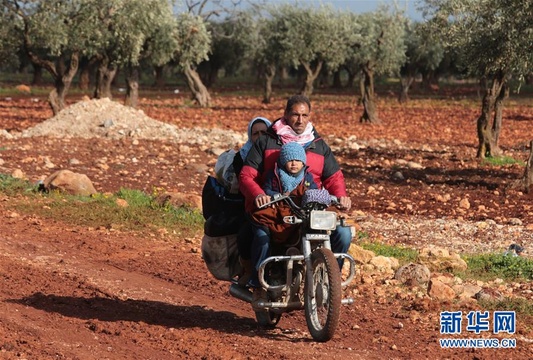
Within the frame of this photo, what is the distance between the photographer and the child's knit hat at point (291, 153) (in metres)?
7.38

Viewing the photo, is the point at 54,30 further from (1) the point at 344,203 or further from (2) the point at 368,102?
(1) the point at 344,203

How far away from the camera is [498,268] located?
36.1 ft

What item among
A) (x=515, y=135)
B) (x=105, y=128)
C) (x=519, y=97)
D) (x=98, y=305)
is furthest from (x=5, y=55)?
(x=519, y=97)

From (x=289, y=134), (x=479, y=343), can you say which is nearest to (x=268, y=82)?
(x=289, y=134)

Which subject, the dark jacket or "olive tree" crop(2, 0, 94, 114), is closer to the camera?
the dark jacket

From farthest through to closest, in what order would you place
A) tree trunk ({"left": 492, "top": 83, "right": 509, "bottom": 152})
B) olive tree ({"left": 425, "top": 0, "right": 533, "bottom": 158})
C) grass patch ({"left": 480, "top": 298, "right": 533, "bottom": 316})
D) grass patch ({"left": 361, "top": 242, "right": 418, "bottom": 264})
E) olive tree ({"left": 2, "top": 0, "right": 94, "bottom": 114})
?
olive tree ({"left": 2, "top": 0, "right": 94, "bottom": 114}), tree trunk ({"left": 492, "top": 83, "right": 509, "bottom": 152}), olive tree ({"left": 425, "top": 0, "right": 533, "bottom": 158}), grass patch ({"left": 361, "top": 242, "right": 418, "bottom": 264}), grass patch ({"left": 480, "top": 298, "right": 533, "bottom": 316})

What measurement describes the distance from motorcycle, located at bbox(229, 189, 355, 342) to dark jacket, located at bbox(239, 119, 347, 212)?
24 cm

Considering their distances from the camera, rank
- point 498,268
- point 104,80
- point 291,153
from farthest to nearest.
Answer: point 104,80
point 498,268
point 291,153

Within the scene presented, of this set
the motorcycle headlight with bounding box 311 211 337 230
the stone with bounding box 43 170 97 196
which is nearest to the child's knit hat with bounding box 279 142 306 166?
the motorcycle headlight with bounding box 311 211 337 230

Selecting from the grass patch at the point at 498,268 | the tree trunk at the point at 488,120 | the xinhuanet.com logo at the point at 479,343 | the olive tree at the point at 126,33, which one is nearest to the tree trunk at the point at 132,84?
the olive tree at the point at 126,33

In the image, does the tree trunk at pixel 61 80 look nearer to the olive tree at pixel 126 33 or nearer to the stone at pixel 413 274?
the olive tree at pixel 126 33

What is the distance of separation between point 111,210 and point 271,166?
6.75m

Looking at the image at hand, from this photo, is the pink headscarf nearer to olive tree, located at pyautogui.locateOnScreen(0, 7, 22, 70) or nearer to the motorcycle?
the motorcycle

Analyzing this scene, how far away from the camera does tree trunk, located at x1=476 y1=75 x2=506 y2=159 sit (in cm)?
2277
